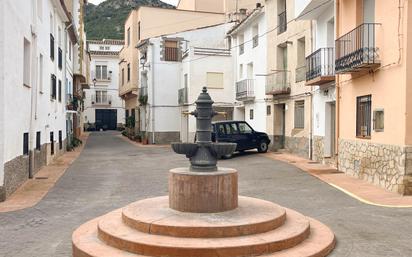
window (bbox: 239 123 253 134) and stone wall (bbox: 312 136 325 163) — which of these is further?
window (bbox: 239 123 253 134)

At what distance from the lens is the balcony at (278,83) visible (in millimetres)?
20438

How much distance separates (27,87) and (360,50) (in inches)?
365

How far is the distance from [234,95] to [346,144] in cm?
1524

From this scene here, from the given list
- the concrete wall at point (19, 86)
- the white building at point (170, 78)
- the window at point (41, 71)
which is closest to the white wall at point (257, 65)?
the white building at point (170, 78)

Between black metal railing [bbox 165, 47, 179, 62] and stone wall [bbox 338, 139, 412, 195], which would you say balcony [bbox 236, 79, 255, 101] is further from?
stone wall [bbox 338, 139, 412, 195]

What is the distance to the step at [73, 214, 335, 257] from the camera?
5676 mm

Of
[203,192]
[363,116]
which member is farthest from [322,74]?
[203,192]

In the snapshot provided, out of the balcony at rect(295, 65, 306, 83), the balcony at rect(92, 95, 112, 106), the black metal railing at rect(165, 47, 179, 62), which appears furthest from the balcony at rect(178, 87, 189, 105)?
the balcony at rect(92, 95, 112, 106)

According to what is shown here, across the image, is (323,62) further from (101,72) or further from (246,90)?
(101,72)

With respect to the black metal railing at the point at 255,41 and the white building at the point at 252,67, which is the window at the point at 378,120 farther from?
the black metal railing at the point at 255,41

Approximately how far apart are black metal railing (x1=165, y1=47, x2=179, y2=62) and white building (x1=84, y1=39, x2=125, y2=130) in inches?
1006

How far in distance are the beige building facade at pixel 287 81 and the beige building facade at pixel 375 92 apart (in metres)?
4.55

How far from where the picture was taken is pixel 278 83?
2111 cm

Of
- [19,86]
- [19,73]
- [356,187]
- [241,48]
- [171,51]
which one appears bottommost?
[356,187]
